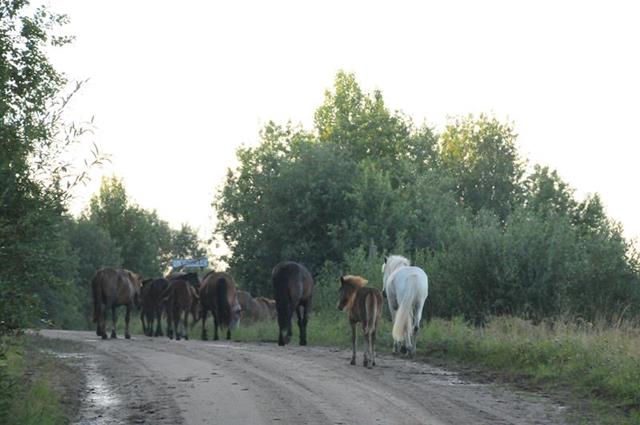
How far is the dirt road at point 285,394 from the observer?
43.7ft

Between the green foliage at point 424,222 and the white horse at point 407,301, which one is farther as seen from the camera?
the green foliage at point 424,222

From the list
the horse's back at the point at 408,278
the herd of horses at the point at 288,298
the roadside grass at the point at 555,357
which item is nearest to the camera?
the roadside grass at the point at 555,357

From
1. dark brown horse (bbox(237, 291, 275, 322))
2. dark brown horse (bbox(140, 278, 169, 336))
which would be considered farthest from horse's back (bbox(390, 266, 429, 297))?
dark brown horse (bbox(237, 291, 275, 322))

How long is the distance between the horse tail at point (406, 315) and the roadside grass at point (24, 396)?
26.3ft

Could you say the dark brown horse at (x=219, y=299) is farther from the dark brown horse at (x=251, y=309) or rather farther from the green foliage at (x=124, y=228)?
the green foliage at (x=124, y=228)

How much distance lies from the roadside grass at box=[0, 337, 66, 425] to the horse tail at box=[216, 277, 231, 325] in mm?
13874

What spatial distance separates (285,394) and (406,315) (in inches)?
330

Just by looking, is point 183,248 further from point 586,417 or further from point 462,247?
point 586,417

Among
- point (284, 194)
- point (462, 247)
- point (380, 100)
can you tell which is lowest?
point (462, 247)

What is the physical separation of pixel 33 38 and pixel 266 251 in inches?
946

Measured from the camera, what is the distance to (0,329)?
11594mm

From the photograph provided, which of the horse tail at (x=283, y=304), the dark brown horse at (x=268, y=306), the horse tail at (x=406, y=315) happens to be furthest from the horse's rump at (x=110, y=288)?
the dark brown horse at (x=268, y=306)

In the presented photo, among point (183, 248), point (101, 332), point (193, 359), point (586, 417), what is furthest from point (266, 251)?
point (183, 248)

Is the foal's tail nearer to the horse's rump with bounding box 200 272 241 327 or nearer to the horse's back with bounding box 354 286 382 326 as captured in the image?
the horse's back with bounding box 354 286 382 326
